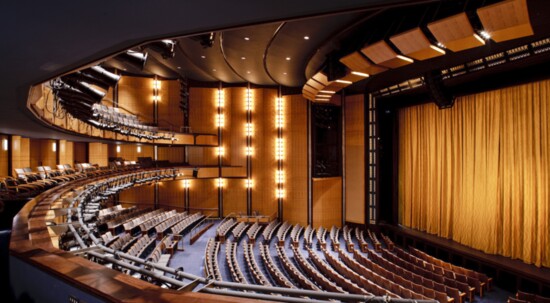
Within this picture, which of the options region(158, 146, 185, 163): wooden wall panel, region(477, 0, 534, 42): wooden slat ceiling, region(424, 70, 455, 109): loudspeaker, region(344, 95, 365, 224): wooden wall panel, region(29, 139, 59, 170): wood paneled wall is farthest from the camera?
region(158, 146, 185, 163): wooden wall panel

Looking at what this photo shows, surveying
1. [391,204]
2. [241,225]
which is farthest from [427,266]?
[241,225]

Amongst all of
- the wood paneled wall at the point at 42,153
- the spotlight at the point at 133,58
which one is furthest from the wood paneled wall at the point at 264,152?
the spotlight at the point at 133,58

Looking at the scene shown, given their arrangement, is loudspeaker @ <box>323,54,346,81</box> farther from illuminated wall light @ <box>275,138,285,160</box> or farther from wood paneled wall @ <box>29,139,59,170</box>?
wood paneled wall @ <box>29,139,59,170</box>

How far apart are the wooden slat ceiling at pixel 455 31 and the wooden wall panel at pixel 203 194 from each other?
255 inches

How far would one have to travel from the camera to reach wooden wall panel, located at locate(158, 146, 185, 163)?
8.55m

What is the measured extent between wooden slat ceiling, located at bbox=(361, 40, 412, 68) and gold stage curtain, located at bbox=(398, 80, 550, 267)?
98.5 inches

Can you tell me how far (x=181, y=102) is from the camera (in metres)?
7.97

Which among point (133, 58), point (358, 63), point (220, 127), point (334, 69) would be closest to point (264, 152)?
point (220, 127)

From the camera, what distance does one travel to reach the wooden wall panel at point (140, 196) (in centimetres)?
817

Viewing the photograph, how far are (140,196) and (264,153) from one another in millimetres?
3323

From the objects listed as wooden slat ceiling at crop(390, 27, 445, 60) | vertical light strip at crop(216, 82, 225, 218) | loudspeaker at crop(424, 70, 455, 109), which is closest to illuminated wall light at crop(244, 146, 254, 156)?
vertical light strip at crop(216, 82, 225, 218)

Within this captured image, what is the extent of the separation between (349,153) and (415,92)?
1898 millimetres

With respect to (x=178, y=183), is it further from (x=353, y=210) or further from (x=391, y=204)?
(x=391, y=204)

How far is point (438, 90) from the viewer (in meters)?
5.41
